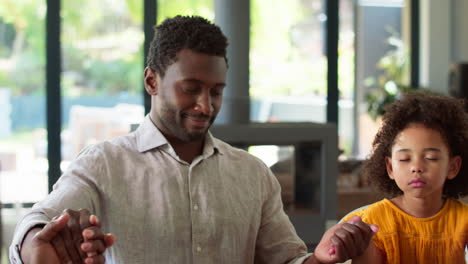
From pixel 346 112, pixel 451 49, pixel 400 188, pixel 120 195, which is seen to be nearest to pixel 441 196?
pixel 400 188

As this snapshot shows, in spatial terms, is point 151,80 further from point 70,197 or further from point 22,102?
point 22,102

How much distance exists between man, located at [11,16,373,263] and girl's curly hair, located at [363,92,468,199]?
26 cm

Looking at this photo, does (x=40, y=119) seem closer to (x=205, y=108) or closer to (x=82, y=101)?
(x=82, y=101)

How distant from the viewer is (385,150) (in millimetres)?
1649

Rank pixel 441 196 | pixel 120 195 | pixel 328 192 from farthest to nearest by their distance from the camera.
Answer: pixel 328 192 < pixel 441 196 < pixel 120 195

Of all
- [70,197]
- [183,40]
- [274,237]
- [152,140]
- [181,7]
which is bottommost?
[274,237]

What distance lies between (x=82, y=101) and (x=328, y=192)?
2.99 meters

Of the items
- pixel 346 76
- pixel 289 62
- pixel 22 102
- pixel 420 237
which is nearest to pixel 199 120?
pixel 420 237

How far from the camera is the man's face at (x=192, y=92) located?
153cm

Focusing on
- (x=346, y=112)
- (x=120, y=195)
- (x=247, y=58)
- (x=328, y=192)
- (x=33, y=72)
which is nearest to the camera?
(x=120, y=195)

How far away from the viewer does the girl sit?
1526 mm

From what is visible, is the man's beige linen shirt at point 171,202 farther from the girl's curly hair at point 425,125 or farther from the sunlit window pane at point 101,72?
the sunlit window pane at point 101,72

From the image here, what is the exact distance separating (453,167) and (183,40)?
674 millimetres

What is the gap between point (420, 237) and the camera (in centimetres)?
153
